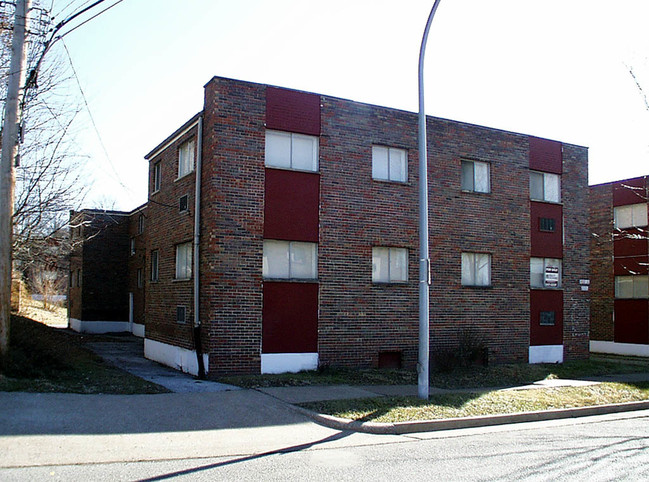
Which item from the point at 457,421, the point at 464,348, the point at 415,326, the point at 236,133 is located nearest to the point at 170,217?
the point at 236,133

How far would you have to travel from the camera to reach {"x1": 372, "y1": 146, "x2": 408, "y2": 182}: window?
55.2 ft

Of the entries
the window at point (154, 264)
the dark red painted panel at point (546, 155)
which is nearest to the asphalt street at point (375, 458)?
the window at point (154, 264)

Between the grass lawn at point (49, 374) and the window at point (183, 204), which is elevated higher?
the window at point (183, 204)

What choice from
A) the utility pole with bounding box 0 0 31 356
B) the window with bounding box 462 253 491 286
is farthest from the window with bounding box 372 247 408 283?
the utility pole with bounding box 0 0 31 356

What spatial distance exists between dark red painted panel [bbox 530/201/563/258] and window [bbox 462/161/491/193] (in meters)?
1.96

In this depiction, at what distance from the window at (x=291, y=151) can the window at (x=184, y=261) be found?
10.9 feet

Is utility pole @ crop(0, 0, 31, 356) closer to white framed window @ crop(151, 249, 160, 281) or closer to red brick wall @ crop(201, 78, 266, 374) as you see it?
red brick wall @ crop(201, 78, 266, 374)

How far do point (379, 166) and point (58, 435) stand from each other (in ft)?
35.9

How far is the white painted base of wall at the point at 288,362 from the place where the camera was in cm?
1469

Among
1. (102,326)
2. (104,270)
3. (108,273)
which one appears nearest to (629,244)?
(108,273)

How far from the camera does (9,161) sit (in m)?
12.3

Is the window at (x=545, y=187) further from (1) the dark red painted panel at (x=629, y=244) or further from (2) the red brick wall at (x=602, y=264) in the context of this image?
(2) the red brick wall at (x=602, y=264)

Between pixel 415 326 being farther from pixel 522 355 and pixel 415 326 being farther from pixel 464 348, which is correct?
pixel 522 355

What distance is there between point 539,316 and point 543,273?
1.40 meters
